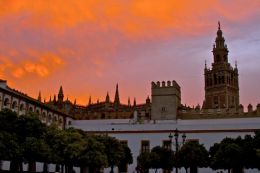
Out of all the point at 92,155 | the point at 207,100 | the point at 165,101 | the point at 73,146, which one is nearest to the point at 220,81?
the point at 207,100

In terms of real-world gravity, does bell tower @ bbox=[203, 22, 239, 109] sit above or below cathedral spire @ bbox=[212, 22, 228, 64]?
below

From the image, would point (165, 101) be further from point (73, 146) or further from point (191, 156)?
point (73, 146)

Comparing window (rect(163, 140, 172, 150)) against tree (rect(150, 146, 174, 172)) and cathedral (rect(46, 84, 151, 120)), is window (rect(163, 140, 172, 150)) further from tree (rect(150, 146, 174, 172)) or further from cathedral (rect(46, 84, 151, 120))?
cathedral (rect(46, 84, 151, 120))

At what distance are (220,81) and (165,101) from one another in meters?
36.8

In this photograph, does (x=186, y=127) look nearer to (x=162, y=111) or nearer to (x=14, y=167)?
(x=162, y=111)

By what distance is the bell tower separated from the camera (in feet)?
334

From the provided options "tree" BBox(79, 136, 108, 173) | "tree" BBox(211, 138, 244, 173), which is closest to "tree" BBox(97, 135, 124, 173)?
"tree" BBox(79, 136, 108, 173)

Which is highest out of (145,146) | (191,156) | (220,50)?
(220,50)

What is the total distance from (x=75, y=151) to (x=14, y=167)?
5602mm

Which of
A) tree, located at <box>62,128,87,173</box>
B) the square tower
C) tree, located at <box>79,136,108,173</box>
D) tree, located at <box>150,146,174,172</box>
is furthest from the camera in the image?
the square tower

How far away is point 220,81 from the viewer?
338ft

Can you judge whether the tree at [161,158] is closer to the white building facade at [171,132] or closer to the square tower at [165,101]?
the white building facade at [171,132]

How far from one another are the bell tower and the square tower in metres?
32.4

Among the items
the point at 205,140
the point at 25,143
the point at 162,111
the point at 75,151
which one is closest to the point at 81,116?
the point at 162,111
